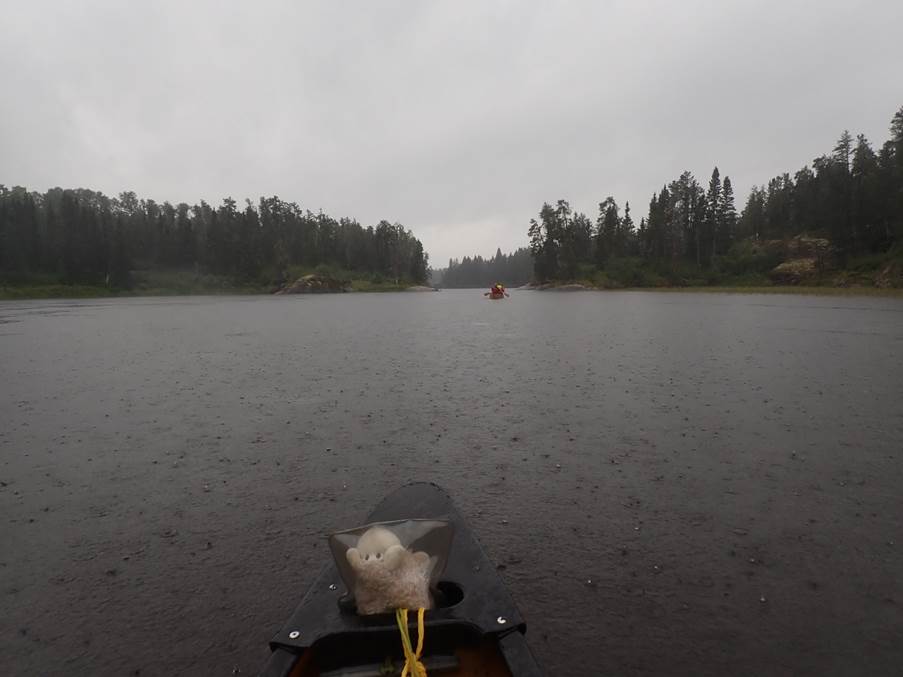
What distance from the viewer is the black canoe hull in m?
3.35

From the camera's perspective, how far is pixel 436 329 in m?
38.3

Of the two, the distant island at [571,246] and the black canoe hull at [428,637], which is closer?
the black canoe hull at [428,637]

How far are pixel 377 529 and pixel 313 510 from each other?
→ 4.05 m

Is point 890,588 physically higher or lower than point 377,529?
lower

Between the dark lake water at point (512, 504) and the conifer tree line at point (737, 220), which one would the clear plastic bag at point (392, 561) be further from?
the conifer tree line at point (737, 220)

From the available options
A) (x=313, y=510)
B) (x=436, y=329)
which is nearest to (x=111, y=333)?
(x=436, y=329)

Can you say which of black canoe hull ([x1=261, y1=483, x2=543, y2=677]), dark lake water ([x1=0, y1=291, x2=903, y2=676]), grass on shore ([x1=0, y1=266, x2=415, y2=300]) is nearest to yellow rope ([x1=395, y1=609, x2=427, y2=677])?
black canoe hull ([x1=261, y1=483, x2=543, y2=677])

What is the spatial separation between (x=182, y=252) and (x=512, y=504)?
183 meters

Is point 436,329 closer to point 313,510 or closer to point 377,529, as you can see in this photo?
point 313,510

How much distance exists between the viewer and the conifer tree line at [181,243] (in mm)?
128875

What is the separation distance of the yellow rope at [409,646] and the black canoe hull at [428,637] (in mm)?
87

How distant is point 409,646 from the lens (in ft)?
10.8

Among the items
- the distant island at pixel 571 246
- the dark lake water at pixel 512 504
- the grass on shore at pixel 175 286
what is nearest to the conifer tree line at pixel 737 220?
the distant island at pixel 571 246

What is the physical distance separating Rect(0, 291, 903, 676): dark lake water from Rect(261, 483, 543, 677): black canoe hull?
123cm
